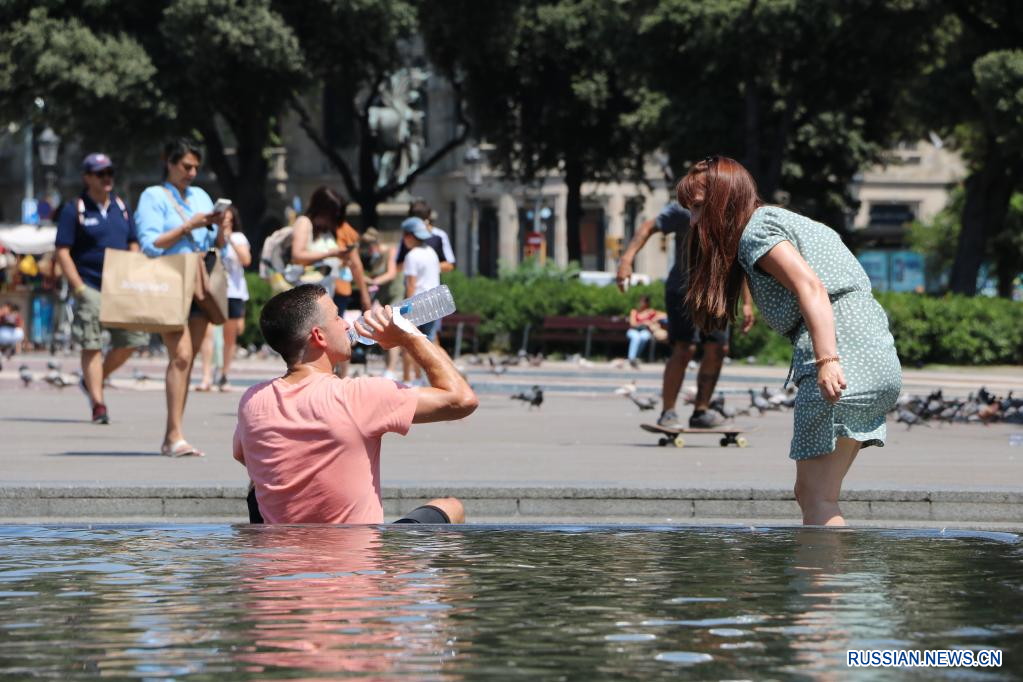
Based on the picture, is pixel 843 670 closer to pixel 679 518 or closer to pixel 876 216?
pixel 679 518

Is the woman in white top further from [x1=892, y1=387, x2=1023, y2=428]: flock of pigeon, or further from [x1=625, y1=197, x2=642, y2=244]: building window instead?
[x1=625, y1=197, x2=642, y2=244]: building window

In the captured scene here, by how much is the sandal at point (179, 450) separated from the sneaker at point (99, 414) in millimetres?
3004

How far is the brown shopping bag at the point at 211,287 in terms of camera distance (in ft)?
39.3

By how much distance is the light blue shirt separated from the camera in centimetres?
1217

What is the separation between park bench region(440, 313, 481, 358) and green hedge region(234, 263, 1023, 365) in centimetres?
22

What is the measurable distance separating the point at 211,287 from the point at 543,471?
2.39m

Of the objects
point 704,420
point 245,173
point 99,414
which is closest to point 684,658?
point 704,420

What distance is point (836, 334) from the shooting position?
662cm

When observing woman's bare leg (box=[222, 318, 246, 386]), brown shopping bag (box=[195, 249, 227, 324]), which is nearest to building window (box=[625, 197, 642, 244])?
woman's bare leg (box=[222, 318, 246, 386])

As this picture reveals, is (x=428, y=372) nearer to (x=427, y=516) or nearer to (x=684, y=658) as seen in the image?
(x=427, y=516)

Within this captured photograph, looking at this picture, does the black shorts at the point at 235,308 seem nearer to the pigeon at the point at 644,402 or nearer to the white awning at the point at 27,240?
the pigeon at the point at 644,402

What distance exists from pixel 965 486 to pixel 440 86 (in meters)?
79.2

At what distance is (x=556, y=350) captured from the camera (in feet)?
117

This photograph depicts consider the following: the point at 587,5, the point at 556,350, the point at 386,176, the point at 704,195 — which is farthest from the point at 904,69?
the point at 704,195
